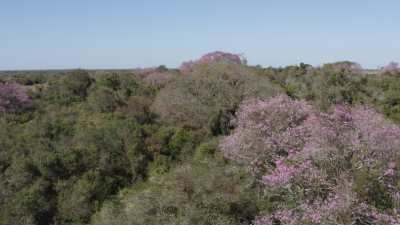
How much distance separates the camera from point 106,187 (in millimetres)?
18016

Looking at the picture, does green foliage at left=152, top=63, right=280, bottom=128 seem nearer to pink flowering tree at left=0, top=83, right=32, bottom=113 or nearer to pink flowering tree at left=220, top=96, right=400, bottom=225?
pink flowering tree at left=220, top=96, right=400, bottom=225

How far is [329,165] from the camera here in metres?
12.3

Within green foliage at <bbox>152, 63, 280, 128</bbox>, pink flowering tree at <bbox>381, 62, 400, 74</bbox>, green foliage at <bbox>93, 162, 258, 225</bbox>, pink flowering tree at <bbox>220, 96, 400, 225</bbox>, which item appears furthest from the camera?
pink flowering tree at <bbox>381, 62, 400, 74</bbox>

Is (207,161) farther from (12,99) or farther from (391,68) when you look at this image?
(391,68)

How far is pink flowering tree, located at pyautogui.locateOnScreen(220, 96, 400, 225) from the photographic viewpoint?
403 inches

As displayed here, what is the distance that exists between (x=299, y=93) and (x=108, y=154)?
1964cm

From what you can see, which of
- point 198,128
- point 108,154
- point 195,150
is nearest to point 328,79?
point 198,128

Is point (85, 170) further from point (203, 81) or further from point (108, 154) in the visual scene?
point (203, 81)

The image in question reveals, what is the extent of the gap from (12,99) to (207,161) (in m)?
29.3

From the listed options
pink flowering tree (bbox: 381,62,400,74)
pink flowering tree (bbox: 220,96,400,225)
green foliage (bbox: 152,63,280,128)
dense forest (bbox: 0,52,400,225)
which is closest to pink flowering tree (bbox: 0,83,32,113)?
dense forest (bbox: 0,52,400,225)

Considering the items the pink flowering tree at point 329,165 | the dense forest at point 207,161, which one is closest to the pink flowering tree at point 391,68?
the dense forest at point 207,161

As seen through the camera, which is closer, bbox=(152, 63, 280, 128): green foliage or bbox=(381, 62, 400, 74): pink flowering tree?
bbox=(152, 63, 280, 128): green foliage

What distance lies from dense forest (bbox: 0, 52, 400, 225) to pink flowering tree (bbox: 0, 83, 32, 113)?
6.92 meters

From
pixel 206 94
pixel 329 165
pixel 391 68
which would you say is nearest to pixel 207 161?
pixel 329 165
